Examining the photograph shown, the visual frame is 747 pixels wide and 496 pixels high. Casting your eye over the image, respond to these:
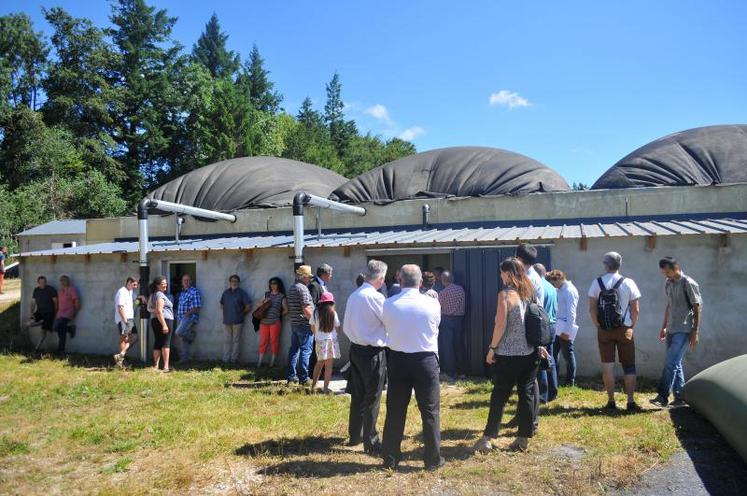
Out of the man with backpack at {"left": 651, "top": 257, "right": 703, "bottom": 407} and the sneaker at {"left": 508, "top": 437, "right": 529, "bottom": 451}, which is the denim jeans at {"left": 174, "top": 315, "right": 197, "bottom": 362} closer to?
the sneaker at {"left": 508, "top": 437, "right": 529, "bottom": 451}

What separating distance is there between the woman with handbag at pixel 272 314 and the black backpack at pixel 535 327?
19.7ft

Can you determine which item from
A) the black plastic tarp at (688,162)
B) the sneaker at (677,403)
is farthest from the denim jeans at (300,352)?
the black plastic tarp at (688,162)

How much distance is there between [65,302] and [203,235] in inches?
134

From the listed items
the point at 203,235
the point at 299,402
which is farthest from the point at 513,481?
the point at 203,235

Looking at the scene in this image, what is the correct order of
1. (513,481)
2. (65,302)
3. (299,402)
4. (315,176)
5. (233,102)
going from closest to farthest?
1. (513,481)
2. (299,402)
3. (65,302)
4. (315,176)
5. (233,102)

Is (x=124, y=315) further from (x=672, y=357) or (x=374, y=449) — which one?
(x=672, y=357)

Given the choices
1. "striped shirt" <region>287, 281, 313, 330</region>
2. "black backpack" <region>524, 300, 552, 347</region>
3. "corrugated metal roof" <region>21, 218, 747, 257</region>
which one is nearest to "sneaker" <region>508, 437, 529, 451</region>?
"black backpack" <region>524, 300, 552, 347</region>

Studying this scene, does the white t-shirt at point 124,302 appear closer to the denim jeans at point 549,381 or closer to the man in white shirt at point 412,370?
the man in white shirt at point 412,370

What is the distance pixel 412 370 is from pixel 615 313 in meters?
2.76

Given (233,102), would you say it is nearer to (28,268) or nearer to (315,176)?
(315,176)

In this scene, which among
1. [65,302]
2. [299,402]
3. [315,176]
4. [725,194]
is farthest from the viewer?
[315,176]

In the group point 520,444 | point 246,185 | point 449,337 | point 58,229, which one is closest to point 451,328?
point 449,337

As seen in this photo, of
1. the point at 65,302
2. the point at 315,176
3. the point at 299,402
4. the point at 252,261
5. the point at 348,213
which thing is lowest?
the point at 299,402

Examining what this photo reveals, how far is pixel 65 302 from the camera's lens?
12.8 meters
